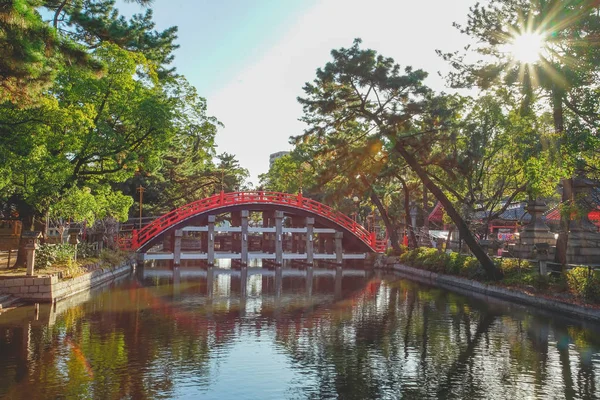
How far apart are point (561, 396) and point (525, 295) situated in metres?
11.5

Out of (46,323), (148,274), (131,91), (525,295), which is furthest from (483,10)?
(148,274)

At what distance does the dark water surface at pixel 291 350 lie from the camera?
9578mm

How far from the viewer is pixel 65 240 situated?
23.3m

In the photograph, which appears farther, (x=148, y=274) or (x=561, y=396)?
(x=148, y=274)

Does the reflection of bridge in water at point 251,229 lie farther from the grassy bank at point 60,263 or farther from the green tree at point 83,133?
the green tree at point 83,133

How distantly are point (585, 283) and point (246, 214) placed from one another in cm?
2442

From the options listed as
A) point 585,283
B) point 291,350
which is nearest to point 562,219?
point 585,283

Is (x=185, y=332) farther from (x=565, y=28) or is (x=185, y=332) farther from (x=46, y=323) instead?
(x=565, y=28)

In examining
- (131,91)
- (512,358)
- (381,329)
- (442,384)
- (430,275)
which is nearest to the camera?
(442,384)

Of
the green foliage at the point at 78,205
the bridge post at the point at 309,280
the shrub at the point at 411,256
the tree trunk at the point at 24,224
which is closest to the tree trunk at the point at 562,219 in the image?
the bridge post at the point at 309,280

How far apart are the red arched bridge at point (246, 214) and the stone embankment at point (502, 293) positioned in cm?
617

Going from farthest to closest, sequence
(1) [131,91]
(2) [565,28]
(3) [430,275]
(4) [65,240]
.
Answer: (3) [430,275] → (4) [65,240] → (1) [131,91] → (2) [565,28]

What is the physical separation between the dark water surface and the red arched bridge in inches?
537

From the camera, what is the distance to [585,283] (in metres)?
17.1
